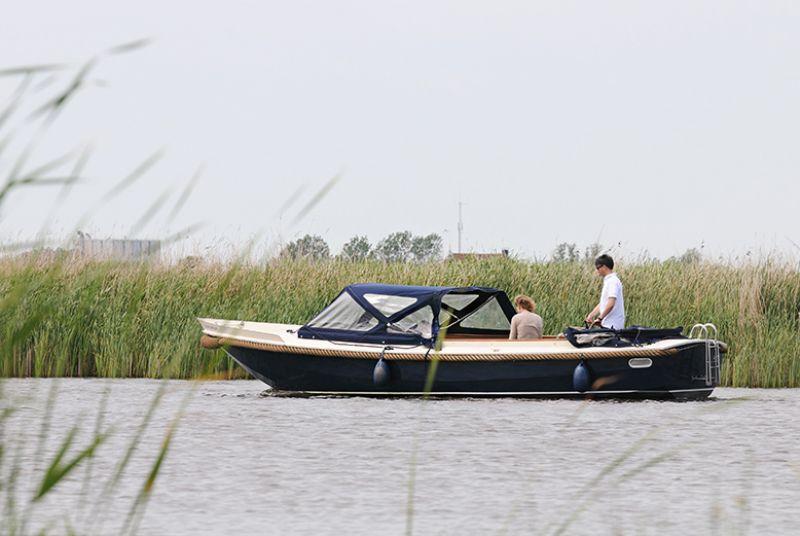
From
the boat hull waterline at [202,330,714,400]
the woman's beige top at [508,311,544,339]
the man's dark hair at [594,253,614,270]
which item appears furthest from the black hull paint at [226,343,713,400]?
the man's dark hair at [594,253,614,270]

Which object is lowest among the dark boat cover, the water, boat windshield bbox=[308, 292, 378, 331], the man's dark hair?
the water

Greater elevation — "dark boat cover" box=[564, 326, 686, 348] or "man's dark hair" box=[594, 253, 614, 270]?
"man's dark hair" box=[594, 253, 614, 270]

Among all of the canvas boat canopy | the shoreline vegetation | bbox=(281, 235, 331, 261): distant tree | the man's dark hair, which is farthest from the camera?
bbox=(281, 235, 331, 261): distant tree

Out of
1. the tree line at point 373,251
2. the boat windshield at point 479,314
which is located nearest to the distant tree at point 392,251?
the tree line at point 373,251

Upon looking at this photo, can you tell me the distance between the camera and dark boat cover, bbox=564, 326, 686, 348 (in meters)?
17.2

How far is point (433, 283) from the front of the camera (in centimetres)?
2392

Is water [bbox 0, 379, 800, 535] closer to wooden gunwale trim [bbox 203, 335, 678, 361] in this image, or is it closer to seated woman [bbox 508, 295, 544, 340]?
wooden gunwale trim [bbox 203, 335, 678, 361]

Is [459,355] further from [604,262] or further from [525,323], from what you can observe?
[604,262]

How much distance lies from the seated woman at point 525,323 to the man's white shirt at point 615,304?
792mm

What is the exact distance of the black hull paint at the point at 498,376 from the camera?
682 inches

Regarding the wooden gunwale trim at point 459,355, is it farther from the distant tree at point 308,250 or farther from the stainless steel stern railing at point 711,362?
the distant tree at point 308,250

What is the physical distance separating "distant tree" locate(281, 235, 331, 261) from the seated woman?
671 centimetres

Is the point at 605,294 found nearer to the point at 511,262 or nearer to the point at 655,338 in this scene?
the point at 655,338

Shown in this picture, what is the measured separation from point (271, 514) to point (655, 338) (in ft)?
31.3
